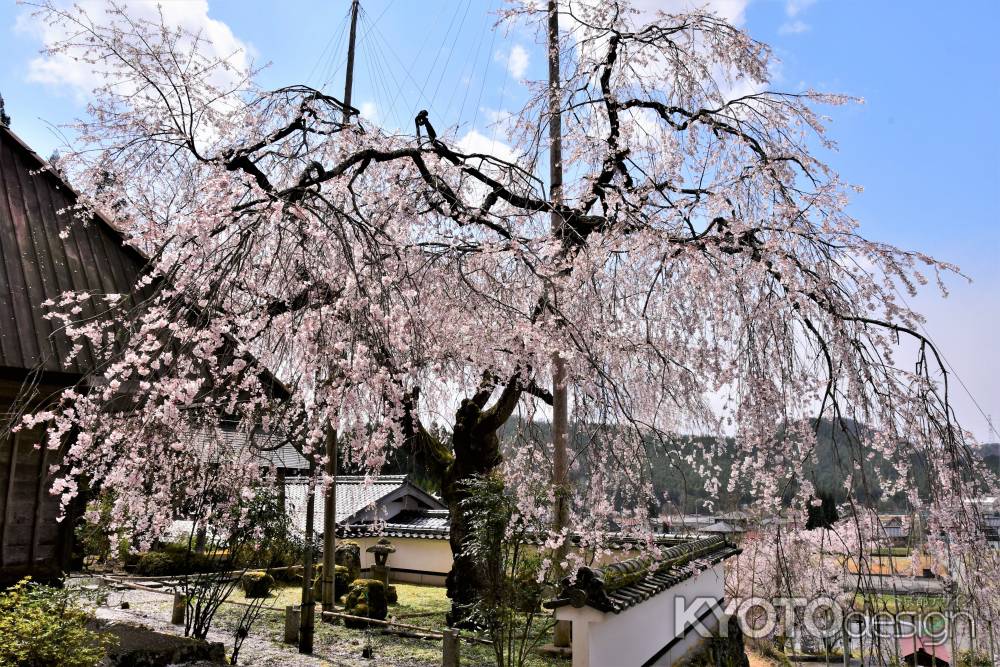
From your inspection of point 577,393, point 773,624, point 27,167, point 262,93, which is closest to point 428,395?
point 577,393

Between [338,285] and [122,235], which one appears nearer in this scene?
[338,285]

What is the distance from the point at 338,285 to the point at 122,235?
3.95 metres

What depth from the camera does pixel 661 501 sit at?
263 inches

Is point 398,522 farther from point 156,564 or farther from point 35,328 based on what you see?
point 35,328

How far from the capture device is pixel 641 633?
26.3ft

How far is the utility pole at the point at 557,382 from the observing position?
24.8 feet

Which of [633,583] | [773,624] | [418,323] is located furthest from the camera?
[773,624]

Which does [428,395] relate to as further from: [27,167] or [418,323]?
[27,167]

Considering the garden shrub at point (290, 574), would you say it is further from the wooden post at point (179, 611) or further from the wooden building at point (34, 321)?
the wooden building at point (34, 321)

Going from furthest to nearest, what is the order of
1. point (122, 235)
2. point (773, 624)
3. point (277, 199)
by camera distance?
point (773, 624) < point (122, 235) < point (277, 199)

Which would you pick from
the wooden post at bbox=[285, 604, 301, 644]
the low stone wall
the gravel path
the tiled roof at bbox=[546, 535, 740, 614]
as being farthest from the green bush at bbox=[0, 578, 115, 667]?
the wooden post at bbox=[285, 604, 301, 644]

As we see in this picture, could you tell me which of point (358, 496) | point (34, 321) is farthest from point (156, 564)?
point (34, 321)

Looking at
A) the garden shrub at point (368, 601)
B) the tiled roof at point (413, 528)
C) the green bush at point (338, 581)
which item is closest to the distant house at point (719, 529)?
the tiled roof at point (413, 528)

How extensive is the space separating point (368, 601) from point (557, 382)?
21.6 feet
